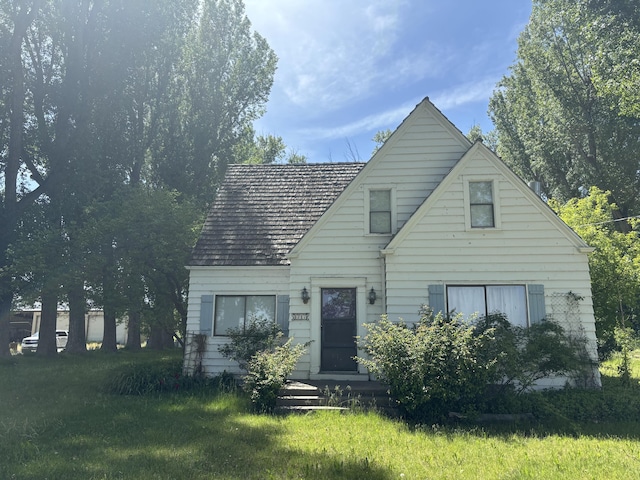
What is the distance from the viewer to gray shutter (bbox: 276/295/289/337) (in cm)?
1210

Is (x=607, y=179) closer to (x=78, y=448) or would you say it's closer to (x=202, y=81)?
(x=202, y=81)

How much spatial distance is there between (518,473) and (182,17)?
97.7 feet

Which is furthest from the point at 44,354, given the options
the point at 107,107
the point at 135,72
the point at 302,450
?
the point at 302,450

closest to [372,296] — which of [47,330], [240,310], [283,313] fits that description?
[283,313]

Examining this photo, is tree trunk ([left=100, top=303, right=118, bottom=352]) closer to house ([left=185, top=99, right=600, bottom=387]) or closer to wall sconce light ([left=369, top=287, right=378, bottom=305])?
house ([left=185, top=99, right=600, bottom=387])

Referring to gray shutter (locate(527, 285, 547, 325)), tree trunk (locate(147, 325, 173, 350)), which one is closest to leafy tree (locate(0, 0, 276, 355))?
Answer: tree trunk (locate(147, 325, 173, 350))

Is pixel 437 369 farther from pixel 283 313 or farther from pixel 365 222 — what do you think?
pixel 283 313

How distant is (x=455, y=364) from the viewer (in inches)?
326

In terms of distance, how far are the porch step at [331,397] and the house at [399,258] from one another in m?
Result: 1.32

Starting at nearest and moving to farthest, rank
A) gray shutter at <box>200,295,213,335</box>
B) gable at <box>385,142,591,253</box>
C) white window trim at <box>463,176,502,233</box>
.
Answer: gable at <box>385,142,591,253</box>
white window trim at <box>463,176,502,233</box>
gray shutter at <box>200,295,213,335</box>

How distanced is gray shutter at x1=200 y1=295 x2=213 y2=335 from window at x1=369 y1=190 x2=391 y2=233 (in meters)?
5.21

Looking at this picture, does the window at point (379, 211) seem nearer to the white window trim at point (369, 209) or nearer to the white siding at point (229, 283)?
the white window trim at point (369, 209)

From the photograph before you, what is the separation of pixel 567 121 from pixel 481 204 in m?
19.8

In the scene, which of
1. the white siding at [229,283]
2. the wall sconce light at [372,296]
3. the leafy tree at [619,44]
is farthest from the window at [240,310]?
the leafy tree at [619,44]
